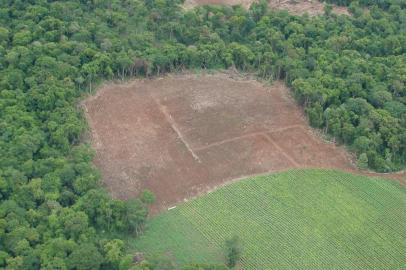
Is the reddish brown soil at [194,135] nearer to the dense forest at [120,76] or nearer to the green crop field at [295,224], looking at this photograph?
the dense forest at [120,76]

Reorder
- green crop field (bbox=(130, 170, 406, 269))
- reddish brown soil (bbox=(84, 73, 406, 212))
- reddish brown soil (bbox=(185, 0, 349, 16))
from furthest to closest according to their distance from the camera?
reddish brown soil (bbox=(185, 0, 349, 16))
reddish brown soil (bbox=(84, 73, 406, 212))
green crop field (bbox=(130, 170, 406, 269))

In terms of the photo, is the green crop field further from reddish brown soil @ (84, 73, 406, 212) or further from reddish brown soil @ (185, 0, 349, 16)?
reddish brown soil @ (185, 0, 349, 16)

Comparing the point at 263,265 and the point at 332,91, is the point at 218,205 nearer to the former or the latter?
the point at 263,265

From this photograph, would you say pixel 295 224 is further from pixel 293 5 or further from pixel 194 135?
pixel 293 5

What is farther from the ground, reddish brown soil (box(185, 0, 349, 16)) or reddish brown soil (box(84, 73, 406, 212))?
reddish brown soil (box(185, 0, 349, 16))

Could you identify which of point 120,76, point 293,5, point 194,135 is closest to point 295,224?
point 194,135

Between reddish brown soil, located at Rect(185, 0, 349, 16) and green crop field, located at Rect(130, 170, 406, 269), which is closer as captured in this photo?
green crop field, located at Rect(130, 170, 406, 269)

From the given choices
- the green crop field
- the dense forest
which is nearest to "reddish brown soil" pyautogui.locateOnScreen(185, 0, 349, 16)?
the dense forest

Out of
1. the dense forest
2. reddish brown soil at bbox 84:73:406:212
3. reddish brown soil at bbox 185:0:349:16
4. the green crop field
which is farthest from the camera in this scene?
reddish brown soil at bbox 185:0:349:16
